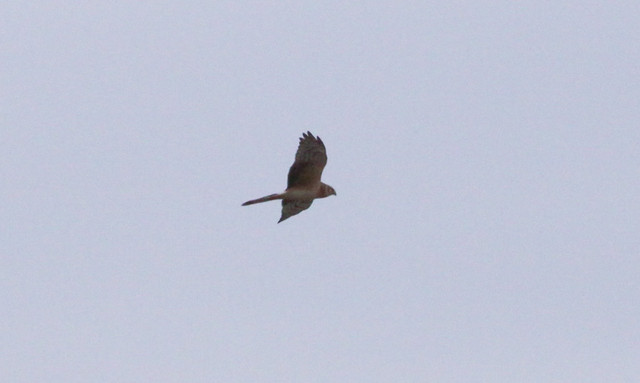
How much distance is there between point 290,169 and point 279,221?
1.71m

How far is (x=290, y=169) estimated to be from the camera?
3344 centimetres

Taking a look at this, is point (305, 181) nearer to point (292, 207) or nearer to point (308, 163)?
point (308, 163)

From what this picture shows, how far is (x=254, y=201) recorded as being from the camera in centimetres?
3316

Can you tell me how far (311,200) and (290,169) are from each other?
1.29 m

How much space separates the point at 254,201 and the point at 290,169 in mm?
1029

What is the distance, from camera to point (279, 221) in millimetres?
34719

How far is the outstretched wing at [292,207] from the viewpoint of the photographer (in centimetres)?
3438

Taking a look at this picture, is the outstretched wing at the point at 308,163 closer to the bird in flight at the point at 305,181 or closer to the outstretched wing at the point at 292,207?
the bird in flight at the point at 305,181

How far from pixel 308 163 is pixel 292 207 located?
1666 millimetres

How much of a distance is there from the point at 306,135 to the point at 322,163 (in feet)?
2.68

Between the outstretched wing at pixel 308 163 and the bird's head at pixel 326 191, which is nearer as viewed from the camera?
the outstretched wing at pixel 308 163

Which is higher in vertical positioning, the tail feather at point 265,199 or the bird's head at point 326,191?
the bird's head at point 326,191

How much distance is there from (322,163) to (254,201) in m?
1.60

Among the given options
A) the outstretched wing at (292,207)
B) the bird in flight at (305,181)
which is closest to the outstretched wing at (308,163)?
the bird in flight at (305,181)
